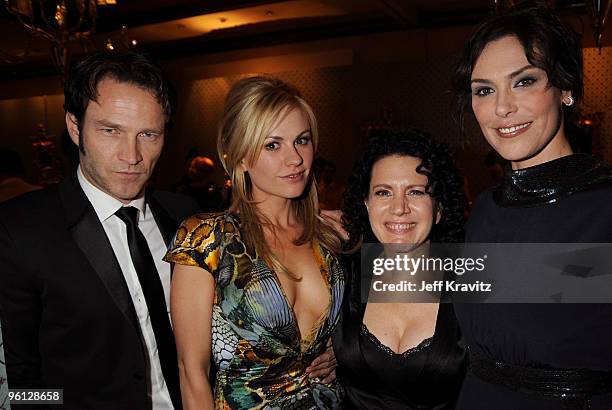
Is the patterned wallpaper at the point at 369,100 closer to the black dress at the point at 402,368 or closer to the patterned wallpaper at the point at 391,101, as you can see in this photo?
the patterned wallpaper at the point at 391,101

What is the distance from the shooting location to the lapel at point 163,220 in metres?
1.94

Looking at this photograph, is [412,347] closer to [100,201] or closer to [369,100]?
[100,201]

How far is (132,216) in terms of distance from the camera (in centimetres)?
176

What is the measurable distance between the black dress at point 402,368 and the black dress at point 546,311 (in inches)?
9.7

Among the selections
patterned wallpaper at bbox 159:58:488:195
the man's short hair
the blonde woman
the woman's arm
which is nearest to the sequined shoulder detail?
the blonde woman

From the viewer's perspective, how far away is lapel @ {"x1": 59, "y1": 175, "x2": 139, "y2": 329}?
1614mm

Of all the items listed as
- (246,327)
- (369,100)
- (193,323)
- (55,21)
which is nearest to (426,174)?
(246,327)

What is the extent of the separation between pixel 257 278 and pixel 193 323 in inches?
10.3

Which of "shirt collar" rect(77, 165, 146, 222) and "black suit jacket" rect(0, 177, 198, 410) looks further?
"shirt collar" rect(77, 165, 146, 222)

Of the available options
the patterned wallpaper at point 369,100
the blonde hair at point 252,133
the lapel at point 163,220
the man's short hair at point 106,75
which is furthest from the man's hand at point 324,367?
the patterned wallpaper at point 369,100

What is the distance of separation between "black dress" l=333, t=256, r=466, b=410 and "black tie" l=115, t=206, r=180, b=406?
61cm

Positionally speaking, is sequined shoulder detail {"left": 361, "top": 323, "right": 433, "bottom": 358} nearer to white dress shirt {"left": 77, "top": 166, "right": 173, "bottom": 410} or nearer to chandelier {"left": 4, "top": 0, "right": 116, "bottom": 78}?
white dress shirt {"left": 77, "top": 166, "right": 173, "bottom": 410}

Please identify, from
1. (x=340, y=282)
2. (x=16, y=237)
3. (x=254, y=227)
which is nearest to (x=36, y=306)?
(x=16, y=237)

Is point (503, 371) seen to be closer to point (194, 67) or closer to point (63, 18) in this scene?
point (63, 18)
